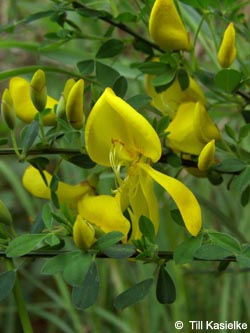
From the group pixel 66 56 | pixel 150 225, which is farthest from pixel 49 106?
pixel 66 56

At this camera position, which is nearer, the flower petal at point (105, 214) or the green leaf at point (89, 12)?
the flower petal at point (105, 214)

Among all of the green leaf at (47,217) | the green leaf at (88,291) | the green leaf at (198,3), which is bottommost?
the green leaf at (88,291)

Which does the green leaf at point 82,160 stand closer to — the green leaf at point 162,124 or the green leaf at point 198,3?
the green leaf at point 162,124

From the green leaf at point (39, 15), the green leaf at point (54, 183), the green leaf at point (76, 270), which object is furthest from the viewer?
the green leaf at point (39, 15)

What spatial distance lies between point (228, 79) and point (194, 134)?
0.18 feet

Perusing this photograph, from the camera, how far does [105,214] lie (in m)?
0.57

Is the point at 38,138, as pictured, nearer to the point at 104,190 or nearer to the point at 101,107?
the point at 101,107

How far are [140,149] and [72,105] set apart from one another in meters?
0.06

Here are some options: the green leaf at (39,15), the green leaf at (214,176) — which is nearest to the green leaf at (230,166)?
the green leaf at (214,176)

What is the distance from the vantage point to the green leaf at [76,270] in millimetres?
501

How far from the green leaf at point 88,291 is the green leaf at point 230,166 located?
0.16 m

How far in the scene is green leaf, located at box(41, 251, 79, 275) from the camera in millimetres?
518

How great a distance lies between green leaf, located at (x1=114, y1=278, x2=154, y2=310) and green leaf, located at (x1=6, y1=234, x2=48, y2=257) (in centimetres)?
8

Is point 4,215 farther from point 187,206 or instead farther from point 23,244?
point 187,206
